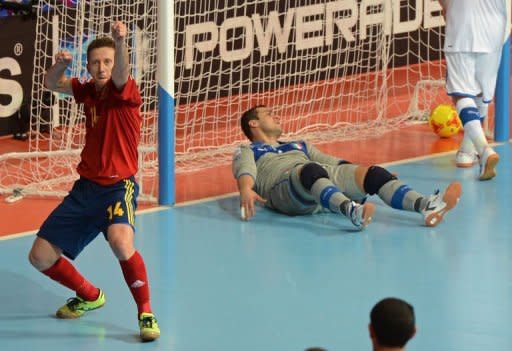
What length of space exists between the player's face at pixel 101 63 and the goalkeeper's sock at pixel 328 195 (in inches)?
75.0

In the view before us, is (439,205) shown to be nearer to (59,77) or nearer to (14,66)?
(59,77)

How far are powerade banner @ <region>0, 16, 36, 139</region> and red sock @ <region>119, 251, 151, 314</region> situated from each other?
475 centimetres

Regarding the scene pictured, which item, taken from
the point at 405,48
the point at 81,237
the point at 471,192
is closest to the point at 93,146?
the point at 81,237

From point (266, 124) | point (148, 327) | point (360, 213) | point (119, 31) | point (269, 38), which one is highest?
point (269, 38)

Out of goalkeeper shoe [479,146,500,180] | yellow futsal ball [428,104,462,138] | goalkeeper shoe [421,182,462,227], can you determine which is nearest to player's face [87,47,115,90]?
goalkeeper shoe [421,182,462,227]

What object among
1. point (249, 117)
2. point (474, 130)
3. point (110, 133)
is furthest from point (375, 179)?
point (110, 133)

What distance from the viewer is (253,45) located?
399 inches

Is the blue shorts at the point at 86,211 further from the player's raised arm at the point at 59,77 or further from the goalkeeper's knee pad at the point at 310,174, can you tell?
the goalkeeper's knee pad at the point at 310,174

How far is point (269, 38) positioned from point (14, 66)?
215 centimetres

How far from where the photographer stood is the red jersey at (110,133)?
5.32 meters

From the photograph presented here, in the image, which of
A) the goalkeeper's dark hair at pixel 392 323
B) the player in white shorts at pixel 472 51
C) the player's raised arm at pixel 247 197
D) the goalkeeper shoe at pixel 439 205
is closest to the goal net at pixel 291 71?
the player in white shorts at pixel 472 51

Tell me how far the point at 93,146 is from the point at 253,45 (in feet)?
16.1

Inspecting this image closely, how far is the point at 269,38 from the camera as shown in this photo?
403 inches

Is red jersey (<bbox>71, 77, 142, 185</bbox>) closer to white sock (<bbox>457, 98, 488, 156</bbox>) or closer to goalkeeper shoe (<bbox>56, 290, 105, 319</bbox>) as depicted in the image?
goalkeeper shoe (<bbox>56, 290, 105, 319</bbox>)
